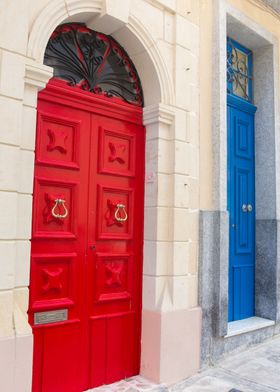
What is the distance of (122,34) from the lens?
3.74 meters

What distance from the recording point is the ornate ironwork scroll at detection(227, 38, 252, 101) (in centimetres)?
532

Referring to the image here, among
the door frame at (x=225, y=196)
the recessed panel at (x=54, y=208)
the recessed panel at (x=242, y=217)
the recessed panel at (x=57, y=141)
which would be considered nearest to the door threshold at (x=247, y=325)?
the door frame at (x=225, y=196)

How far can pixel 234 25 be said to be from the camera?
505 centimetres

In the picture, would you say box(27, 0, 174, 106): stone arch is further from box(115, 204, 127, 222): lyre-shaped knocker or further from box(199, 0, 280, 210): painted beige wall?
box(115, 204, 127, 222): lyre-shaped knocker

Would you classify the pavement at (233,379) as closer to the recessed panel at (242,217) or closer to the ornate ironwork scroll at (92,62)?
the recessed panel at (242,217)

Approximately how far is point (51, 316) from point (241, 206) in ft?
9.85

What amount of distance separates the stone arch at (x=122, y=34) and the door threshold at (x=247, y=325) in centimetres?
264

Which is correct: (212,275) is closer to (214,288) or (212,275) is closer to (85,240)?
(214,288)

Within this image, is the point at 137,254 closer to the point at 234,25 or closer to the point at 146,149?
the point at 146,149

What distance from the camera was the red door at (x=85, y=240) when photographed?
10.6 feet

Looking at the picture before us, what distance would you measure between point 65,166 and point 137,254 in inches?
45.4

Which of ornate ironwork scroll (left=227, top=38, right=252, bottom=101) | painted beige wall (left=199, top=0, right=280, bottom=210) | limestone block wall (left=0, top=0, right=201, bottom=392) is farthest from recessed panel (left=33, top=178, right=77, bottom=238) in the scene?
ornate ironwork scroll (left=227, top=38, right=252, bottom=101)

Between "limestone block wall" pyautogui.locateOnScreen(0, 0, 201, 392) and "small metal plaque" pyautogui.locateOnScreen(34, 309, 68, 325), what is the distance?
1.20 feet

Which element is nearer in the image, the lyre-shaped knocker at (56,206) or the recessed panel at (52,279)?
the recessed panel at (52,279)
